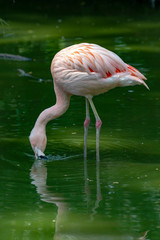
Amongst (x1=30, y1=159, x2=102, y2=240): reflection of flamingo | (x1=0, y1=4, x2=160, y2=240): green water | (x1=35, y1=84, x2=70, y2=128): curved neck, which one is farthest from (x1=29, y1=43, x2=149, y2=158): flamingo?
(x1=0, y1=4, x2=160, y2=240): green water

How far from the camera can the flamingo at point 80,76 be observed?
6375 mm

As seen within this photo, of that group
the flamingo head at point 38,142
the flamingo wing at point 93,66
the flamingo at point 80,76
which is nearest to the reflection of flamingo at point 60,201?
the flamingo head at point 38,142

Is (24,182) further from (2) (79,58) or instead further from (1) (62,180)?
(2) (79,58)

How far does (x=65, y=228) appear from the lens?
16.1 ft

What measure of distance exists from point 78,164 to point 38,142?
46 cm

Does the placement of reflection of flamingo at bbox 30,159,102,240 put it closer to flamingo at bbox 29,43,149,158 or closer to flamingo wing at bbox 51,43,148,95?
flamingo at bbox 29,43,149,158

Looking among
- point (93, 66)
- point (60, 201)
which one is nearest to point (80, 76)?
point (93, 66)

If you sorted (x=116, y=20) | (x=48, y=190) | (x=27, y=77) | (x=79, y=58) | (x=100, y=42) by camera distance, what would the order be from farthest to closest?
(x=116, y=20) → (x=100, y=42) → (x=27, y=77) → (x=79, y=58) → (x=48, y=190)

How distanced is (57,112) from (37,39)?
6.34 metres

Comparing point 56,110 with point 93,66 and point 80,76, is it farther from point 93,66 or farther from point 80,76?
point 93,66

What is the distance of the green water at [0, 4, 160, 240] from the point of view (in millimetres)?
5008

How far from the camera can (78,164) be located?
21.2 ft

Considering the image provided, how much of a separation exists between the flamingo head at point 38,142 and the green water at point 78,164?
0.11 m

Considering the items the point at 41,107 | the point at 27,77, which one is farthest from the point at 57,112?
the point at 27,77
